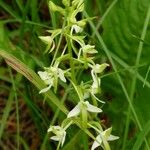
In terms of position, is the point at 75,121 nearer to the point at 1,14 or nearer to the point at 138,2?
the point at 138,2

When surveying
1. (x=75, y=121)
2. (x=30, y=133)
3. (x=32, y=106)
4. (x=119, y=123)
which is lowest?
(x=30, y=133)

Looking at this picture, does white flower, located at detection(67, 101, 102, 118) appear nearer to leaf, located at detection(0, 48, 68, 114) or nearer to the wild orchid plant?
the wild orchid plant

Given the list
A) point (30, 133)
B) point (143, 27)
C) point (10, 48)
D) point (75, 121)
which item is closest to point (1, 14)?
point (30, 133)

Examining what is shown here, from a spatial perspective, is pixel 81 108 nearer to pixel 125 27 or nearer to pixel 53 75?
pixel 53 75

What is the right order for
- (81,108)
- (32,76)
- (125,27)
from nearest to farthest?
(81,108)
(32,76)
(125,27)

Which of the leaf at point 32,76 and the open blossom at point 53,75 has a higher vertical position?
the open blossom at point 53,75

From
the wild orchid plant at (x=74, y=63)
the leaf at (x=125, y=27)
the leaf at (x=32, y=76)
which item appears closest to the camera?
the wild orchid plant at (x=74, y=63)

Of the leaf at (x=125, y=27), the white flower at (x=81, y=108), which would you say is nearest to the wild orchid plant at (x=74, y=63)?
the white flower at (x=81, y=108)

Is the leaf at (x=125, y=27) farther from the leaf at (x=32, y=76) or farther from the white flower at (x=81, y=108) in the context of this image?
the white flower at (x=81, y=108)

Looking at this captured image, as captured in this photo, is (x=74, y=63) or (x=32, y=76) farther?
(x=32, y=76)

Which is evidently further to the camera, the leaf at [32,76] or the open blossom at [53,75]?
the leaf at [32,76]

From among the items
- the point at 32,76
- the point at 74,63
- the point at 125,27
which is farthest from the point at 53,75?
the point at 125,27
